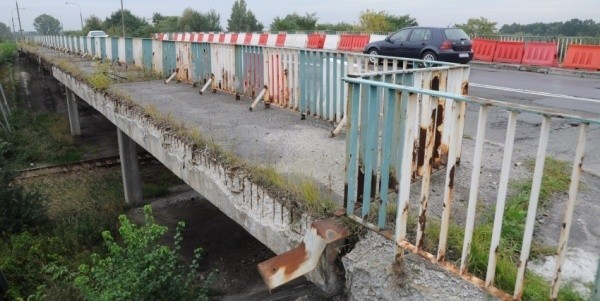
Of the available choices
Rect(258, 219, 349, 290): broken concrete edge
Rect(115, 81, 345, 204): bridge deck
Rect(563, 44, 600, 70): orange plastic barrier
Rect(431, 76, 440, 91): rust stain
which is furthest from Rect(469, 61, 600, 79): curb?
Rect(258, 219, 349, 290): broken concrete edge

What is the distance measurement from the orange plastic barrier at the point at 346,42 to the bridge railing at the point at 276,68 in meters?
9.65

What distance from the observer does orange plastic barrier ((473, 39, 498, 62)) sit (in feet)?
59.2

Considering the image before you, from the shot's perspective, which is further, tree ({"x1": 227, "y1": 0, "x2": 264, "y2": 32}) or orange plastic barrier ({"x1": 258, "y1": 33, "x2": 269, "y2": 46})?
tree ({"x1": 227, "y1": 0, "x2": 264, "y2": 32})

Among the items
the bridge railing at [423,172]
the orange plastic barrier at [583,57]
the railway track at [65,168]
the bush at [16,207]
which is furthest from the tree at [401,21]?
the bridge railing at [423,172]

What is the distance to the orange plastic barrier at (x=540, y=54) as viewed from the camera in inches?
634

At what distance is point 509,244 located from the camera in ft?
10.3

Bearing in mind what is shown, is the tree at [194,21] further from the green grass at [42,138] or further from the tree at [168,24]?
the green grass at [42,138]

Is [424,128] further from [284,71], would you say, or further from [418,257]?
[284,71]

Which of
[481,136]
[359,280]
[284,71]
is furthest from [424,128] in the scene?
[284,71]

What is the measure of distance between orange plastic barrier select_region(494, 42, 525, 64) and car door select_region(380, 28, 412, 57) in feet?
15.4

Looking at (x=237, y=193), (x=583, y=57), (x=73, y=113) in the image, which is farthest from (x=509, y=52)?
(x=73, y=113)

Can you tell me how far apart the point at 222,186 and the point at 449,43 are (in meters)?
11.6

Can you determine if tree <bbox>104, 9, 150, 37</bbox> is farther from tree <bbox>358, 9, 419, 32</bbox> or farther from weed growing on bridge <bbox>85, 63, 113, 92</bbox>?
weed growing on bridge <bbox>85, 63, 113, 92</bbox>

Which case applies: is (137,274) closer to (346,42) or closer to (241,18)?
(346,42)
